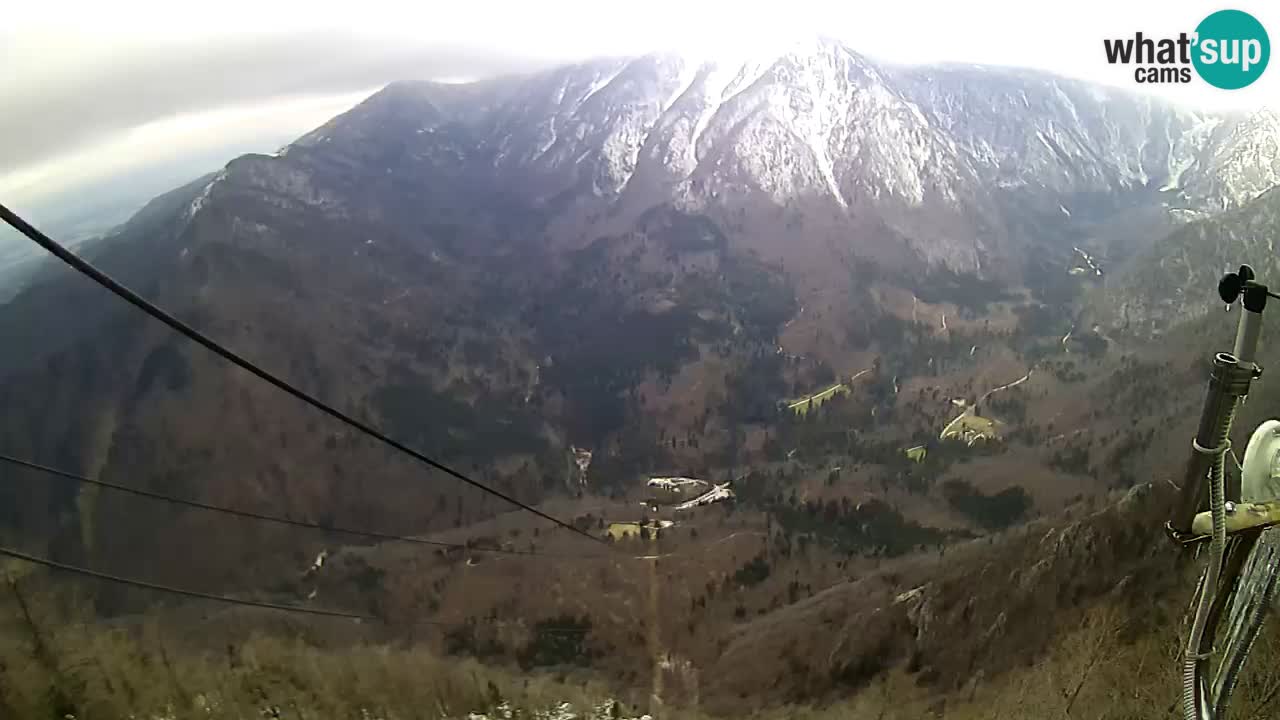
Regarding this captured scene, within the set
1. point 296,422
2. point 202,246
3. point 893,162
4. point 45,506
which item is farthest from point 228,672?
point 893,162

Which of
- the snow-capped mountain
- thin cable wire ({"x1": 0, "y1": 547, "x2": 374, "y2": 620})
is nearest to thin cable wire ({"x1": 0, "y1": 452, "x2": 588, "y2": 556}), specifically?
thin cable wire ({"x1": 0, "y1": 547, "x2": 374, "y2": 620})

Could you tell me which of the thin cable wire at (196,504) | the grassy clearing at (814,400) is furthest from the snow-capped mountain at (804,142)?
the thin cable wire at (196,504)

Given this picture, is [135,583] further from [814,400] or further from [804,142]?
[804,142]

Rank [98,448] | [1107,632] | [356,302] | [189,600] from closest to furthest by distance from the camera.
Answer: [1107,632], [189,600], [98,448], [356,302]

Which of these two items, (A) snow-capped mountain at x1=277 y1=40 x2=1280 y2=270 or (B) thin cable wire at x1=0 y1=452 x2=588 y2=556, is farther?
(A) snow-capped mountain at x1=277 y1=40 x2=1280 y2=270

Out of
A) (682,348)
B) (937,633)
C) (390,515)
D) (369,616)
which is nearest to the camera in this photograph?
(937,633)

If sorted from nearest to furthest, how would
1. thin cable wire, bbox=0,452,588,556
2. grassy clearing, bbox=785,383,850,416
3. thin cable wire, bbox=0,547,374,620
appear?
thin cable wire, bbox=0,452,588,556 → thin cable wire, bbox=0,547,374,620 → grassy clearing, bbox=785,383,850,416

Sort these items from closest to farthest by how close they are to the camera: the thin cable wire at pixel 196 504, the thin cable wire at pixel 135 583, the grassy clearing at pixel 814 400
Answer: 1. the thin cable wire at pixel 196 504
2. the thin cable wire at pixel 135 583
3. the grassy clearing at pixel 814 400

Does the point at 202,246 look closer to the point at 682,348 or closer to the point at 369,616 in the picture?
the point at 369,616

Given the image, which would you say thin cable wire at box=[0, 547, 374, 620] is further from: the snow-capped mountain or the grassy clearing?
the snow-capped mountain

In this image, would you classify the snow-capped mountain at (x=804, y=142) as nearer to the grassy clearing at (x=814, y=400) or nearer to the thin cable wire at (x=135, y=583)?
the grassy clearing at (x=814, y=400)

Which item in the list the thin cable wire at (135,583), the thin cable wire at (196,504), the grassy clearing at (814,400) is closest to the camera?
the thin cable wire at (196,504)
